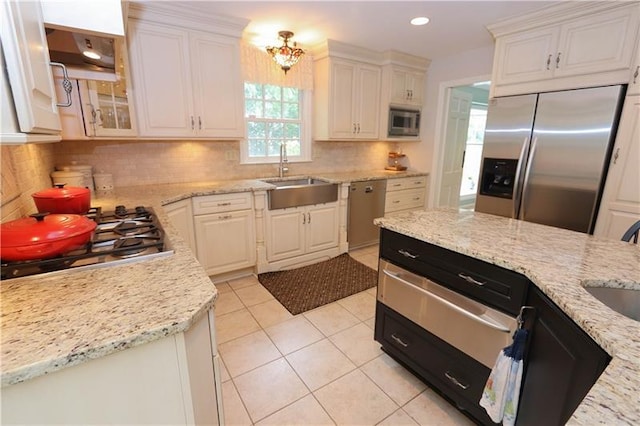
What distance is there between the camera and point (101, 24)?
112 centimetres

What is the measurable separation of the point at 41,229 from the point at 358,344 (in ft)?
6.13

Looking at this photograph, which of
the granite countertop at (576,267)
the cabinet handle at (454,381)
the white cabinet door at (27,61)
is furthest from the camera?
the cabinet handle at (454,381)

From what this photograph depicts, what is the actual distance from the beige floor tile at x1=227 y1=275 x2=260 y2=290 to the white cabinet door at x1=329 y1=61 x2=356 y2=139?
194 centimetres

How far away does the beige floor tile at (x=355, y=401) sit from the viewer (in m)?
A: 1.55

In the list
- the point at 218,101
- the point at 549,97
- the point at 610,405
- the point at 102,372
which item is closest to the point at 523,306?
the point at 610,405

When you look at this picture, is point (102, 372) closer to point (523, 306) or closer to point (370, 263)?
point (523, 306)

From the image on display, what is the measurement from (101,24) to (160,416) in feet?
4.54

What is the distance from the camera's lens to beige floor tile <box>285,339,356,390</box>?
5.88ft

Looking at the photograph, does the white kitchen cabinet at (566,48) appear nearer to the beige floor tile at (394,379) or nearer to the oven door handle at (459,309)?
the oven door handle at (459,309)

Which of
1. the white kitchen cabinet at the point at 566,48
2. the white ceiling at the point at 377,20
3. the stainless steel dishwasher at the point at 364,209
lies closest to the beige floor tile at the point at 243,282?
the stainless steel dishwasher at the point at 364,209

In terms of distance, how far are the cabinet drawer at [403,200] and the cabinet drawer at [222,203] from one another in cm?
191

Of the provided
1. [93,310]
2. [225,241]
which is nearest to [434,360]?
[93,310]

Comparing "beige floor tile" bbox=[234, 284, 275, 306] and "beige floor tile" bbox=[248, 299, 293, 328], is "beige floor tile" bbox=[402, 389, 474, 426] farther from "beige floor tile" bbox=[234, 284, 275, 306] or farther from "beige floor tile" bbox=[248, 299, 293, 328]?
"beige floor tile" bbox=[234, 284, 275, 306]

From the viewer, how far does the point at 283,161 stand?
3.67 meters
